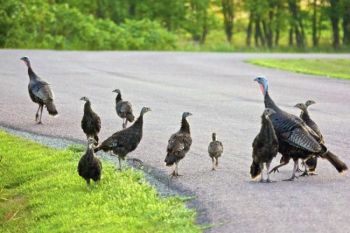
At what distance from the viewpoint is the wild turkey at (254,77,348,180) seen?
11.9 meters

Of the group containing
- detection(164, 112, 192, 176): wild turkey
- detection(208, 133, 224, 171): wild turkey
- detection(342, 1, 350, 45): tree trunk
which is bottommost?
detection(342, 1, 350, 45): tree trunk

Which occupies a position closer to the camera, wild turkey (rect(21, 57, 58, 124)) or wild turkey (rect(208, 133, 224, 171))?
wild turkey (rect(208, 133, 224, 171))

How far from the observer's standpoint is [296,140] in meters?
12.0

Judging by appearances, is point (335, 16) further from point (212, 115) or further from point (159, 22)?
point (212, 115)

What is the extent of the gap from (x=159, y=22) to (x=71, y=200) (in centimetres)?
7985

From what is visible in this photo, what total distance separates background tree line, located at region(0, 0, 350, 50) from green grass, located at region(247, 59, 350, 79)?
14.8 meters

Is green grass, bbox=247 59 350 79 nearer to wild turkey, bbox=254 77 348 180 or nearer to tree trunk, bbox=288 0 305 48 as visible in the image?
wild turkey, bbox=254 77 348 180

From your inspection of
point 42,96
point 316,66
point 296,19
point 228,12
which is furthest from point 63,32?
point 228,12

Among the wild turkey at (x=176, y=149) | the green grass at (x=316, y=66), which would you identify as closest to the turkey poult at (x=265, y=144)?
the wild turkey at (x=176, y=149)

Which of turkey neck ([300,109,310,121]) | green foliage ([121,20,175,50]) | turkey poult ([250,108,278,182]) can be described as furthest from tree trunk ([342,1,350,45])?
turkey poult ([250,108,278,182])

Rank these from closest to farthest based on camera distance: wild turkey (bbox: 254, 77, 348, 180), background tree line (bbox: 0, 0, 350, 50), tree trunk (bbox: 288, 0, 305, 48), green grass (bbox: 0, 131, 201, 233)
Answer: green grass (bbox: 0, 131, 201, 233) < wild turkey (bbox: 254, 77, 348, 180) < background tree line (bbox: 0, 0, 350, 50) < tree trunk (bbox: 288, 0, 305, 48)

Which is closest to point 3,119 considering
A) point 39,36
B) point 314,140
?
point 314,140

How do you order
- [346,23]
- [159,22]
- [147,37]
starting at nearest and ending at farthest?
[147,37] → [346,23] → [159,22]

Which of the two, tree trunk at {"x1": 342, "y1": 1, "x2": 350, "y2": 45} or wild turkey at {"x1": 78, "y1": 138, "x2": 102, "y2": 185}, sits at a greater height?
wild turkey at {"x1": 78, "y1": 138, "x2": 102, "y2": 185}
